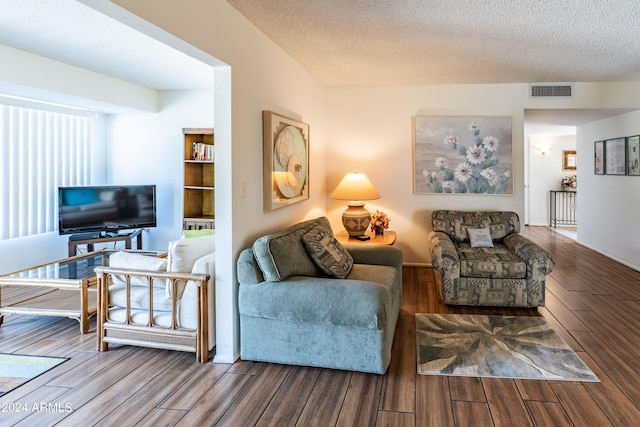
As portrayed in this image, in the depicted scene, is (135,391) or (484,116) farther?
(484,116)

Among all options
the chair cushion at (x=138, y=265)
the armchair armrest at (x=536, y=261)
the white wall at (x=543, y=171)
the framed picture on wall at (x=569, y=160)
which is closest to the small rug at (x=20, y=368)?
the chair cushion at (x=138, y=265)

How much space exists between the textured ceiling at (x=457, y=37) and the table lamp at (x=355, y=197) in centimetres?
119

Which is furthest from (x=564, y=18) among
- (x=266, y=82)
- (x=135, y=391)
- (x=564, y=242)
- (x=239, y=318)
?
(x=564, y=242)

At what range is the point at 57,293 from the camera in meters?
3.87

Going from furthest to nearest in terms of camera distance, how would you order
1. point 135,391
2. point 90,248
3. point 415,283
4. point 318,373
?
point 90,248 → point 415,283 → point 318,373 → point 135,391

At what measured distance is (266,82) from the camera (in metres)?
3.37

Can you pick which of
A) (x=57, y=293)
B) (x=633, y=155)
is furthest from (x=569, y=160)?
(x=57, y=293)

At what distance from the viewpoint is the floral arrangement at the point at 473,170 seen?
526 centimetres

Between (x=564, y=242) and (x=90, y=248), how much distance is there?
7.50m

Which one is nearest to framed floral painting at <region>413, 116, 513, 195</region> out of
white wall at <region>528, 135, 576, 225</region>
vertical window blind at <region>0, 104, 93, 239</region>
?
vertical window blind at <region>0, 104, 93, 239</region>

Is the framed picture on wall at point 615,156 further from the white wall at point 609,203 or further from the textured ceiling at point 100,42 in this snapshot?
the textured ceiling at point 100,42

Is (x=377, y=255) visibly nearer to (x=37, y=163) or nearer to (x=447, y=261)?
(x=447, y=261)

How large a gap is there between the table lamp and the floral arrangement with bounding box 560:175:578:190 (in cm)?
698

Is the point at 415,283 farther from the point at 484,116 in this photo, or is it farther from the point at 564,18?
the point at 564,18
